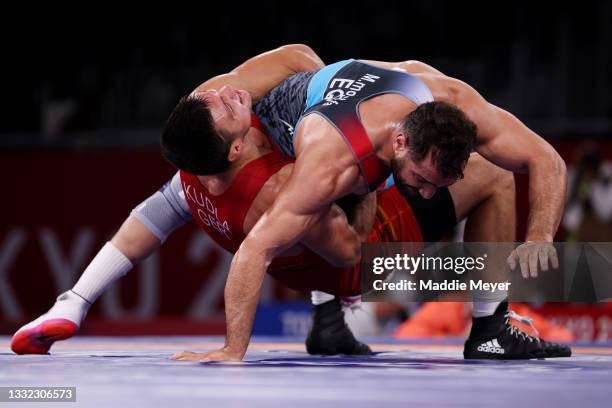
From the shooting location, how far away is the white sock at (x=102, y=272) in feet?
12.1

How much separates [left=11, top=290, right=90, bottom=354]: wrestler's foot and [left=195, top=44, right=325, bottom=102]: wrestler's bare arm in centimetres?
91

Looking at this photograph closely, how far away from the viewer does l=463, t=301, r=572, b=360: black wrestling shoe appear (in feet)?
11.3

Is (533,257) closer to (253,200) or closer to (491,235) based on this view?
(491,235)

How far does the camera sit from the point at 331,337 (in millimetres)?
3945

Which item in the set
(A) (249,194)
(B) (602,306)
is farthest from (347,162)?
(B) (602,306)

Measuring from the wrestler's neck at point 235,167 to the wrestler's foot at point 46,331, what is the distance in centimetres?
65

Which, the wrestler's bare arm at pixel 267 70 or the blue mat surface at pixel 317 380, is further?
the wrestler's bare arm at pixel 267 70

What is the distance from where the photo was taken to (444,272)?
3.47 meters

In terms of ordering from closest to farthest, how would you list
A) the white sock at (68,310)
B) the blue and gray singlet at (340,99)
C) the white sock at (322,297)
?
the blue and gray singlet at (340,99)
the white sock at (68,310)
the white sock at (322,297)

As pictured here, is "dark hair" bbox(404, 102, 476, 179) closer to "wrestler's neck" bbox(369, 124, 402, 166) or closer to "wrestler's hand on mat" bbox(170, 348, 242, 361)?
"wrestler's neck" bbox(369, 124, 402, 166)

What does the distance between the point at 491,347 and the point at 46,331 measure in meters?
1.48

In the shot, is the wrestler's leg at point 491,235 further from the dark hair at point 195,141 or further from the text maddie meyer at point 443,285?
the dark hair at point 195,141

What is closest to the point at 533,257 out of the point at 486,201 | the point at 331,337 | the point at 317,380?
the point at 486,201

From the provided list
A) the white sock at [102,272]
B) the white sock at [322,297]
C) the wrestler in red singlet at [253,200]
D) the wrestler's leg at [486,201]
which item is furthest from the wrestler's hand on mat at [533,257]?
the white sock at [102,272]
